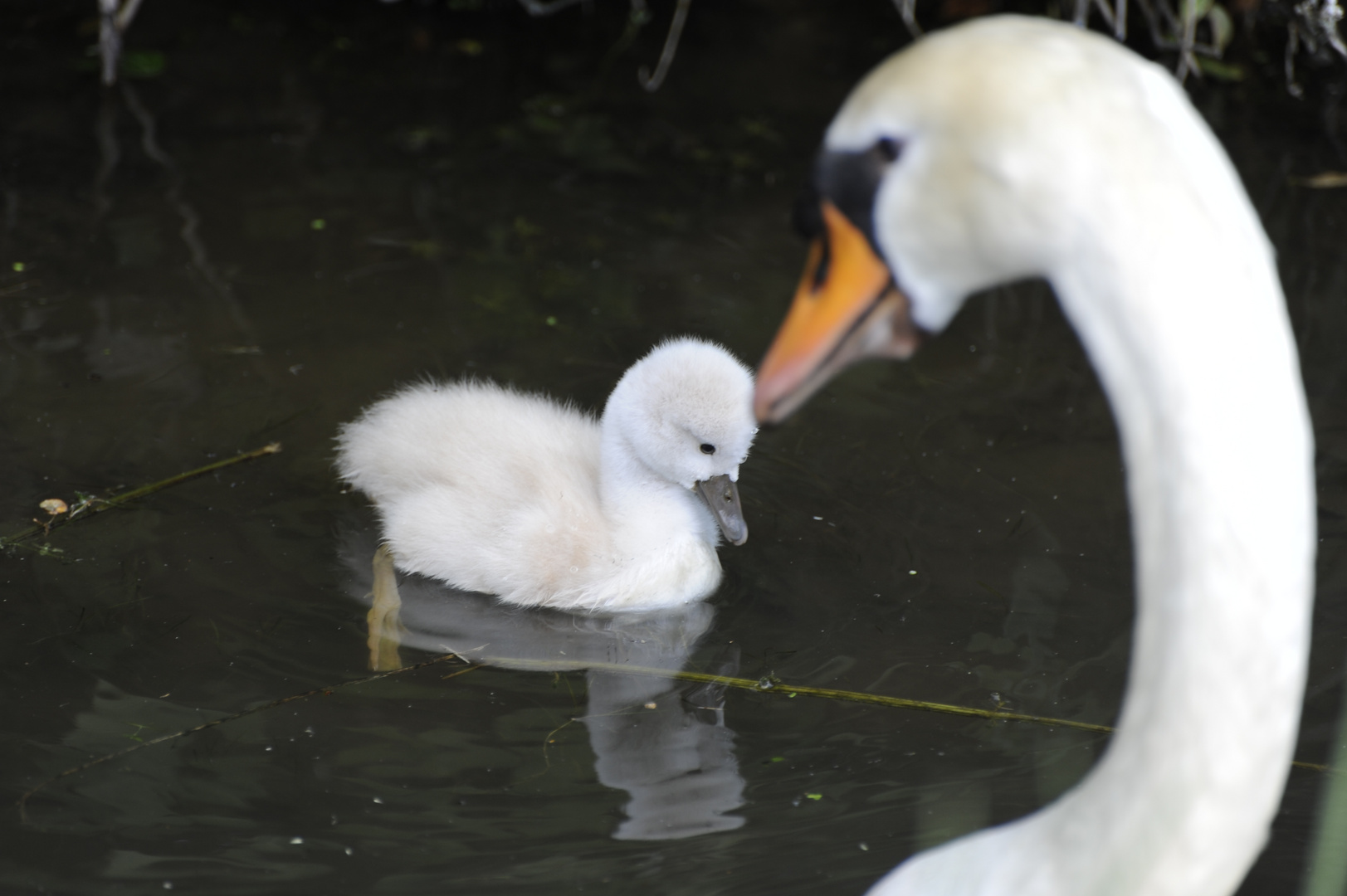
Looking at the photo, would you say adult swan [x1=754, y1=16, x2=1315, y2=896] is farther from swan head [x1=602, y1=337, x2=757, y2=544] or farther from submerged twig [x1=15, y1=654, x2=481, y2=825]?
submerged twig [x1=15, y1=654, x2=481, y2=825]

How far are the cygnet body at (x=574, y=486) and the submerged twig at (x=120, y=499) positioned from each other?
10.3 inches

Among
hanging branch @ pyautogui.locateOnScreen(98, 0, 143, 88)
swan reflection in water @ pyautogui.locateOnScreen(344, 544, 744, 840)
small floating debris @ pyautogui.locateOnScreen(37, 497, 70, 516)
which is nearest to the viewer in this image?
swan reflection in water @ pyautogui.locateOnScreen(344, 544, 744, 840)

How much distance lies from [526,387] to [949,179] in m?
2.54

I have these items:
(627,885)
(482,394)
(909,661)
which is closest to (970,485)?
(909,661)

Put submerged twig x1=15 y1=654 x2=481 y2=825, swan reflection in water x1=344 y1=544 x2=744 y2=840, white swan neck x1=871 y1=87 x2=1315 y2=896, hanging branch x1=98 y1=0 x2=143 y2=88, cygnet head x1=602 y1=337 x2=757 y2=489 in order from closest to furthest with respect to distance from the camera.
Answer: white swan neck x1=871 y1=87 x2=1315 y2=896 < submerged twig x1=15 y1=654 x2=481 y2=825 < swan reflection in water x1=344 y1=544 x2=744 y2=840 < cygnet head x1=602 y1=337 x2=757 y2=489 < hanging branch x1=98 y1=0 x2=143 y2=88

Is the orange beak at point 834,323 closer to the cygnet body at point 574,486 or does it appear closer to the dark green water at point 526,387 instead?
the dark green water at point 526,387

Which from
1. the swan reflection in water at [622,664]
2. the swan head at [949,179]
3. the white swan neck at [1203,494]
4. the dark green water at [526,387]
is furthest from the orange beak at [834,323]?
the swan reflection in water at [622,664]

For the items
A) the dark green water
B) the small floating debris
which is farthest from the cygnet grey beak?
the small floating debris

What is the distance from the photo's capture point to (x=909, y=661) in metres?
2.87

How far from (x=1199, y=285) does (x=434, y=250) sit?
11.0ft

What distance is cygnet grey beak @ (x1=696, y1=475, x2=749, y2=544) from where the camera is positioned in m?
3.05

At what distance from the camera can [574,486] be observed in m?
3.21

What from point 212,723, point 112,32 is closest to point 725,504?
point 212,723

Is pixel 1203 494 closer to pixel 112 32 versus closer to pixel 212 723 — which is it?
pixel 212 723
